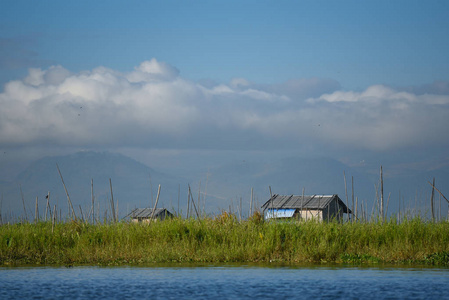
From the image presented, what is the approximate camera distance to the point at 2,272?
14.8 m

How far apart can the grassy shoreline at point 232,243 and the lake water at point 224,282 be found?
4.66 ft

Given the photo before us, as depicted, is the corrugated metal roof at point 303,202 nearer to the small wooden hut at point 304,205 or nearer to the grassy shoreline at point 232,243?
the small wooden hut at point 304,205

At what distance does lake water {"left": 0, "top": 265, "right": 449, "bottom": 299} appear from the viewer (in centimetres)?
1098

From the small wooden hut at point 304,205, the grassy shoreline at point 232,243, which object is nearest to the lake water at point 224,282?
the grassy shoreline at point 232,243

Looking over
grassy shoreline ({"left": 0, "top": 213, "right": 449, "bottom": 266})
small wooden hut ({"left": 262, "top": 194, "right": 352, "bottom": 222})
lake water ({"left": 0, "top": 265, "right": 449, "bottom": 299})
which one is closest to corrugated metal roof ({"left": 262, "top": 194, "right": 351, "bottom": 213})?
small wooden hut ({"left": 262, "top": 194, "right": 352, "bottom": 222})

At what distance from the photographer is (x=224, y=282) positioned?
12.5 meters

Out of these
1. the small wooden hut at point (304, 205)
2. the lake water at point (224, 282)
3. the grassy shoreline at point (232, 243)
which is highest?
the small wooden hut at point (304, 205)

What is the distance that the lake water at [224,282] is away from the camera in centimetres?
1098

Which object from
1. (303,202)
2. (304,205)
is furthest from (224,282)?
(303,202)

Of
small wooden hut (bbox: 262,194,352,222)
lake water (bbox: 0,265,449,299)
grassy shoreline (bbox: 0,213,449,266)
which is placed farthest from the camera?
small wooden hut (bbox: 262,194,352,222)

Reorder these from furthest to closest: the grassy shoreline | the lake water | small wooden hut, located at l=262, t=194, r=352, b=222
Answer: small wooden hut, located at l=262, t=194, r=352, b=222 < the grassy shoreline < the lake water

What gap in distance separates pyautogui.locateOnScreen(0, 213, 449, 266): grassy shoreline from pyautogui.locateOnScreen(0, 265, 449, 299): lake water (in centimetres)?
142

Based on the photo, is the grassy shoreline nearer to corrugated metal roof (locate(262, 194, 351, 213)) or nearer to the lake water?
the lake water

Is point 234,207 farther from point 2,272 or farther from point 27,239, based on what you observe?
point 2,272
